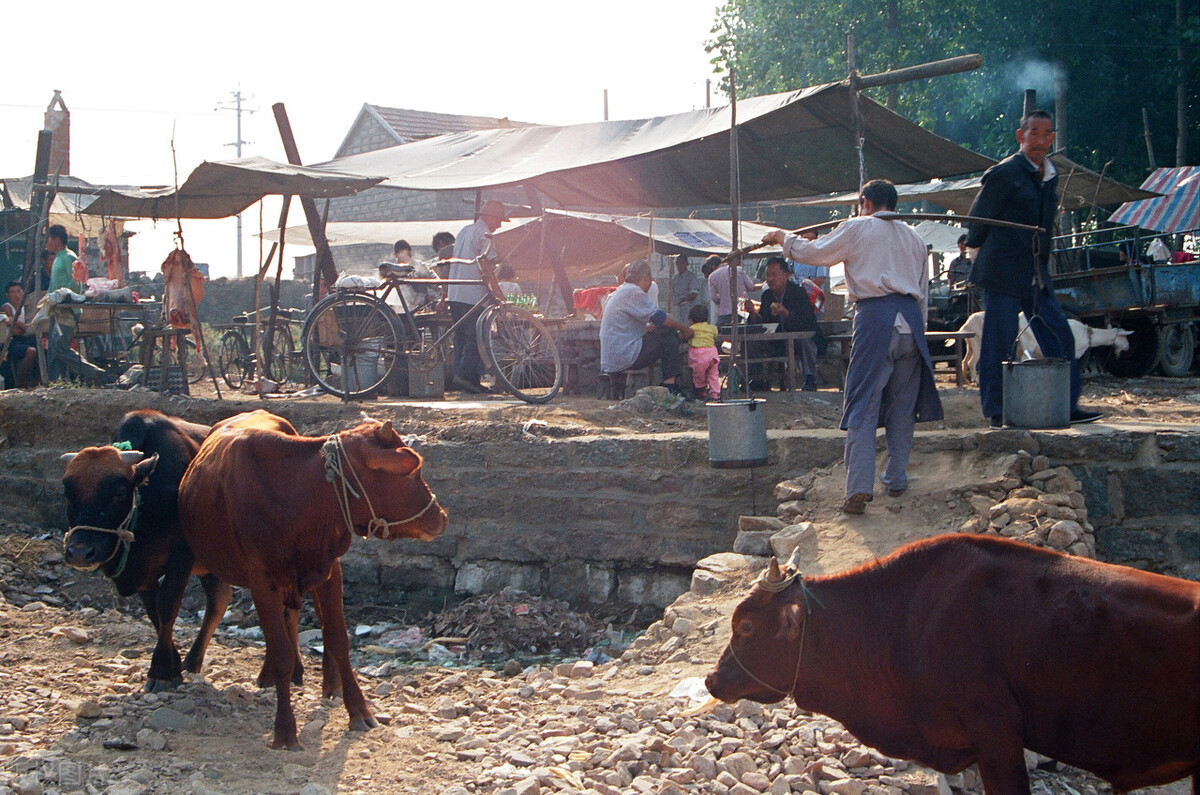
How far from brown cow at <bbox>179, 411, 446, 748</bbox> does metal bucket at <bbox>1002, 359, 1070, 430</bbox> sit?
3.43 meters

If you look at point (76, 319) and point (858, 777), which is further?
point (76, 319)

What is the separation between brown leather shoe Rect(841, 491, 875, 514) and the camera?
5.47m

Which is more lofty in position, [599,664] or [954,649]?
[954,649]

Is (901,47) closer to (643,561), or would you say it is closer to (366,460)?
(643,561)

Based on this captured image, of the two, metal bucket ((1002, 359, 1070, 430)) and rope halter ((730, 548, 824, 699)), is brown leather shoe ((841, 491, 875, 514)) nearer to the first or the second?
metal bucket ((1002, 359, 1070, 430))

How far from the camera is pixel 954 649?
2.89m

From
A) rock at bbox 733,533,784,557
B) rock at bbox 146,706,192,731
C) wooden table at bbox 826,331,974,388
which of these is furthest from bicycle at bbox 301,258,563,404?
rock at bbox 146,706,192,731

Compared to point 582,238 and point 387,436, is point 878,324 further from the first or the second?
point 582,238

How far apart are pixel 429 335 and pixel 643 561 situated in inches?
185

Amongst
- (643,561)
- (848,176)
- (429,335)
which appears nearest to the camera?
(643,561)

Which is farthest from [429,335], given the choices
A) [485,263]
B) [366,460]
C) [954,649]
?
[954,649]

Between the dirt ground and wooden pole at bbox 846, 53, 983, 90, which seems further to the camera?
wooden pole at bbox 846, 53, 983, 90

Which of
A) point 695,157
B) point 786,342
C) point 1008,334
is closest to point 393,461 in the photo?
point 1008,334

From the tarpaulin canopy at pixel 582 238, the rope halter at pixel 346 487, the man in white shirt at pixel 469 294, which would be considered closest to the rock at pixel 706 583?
the rope halter at pixel 346 487
